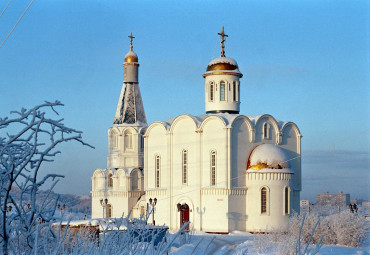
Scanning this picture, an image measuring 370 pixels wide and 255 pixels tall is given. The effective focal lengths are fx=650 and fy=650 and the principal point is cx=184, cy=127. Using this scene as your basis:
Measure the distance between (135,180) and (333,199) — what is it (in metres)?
39.8

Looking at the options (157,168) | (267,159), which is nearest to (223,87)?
Answer: (267,159)

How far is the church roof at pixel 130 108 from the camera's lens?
38.2 metres

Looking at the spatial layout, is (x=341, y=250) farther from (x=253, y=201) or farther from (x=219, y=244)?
(x=253, y=201)

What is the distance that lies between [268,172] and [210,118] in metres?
3.76

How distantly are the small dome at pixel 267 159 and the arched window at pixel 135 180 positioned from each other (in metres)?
8.59

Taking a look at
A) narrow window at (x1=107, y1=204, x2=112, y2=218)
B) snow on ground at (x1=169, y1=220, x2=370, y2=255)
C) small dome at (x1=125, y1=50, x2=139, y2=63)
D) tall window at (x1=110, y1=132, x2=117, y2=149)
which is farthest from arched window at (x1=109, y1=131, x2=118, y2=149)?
snow on ground at (x1=169, y1=220, x2=370, y2=255)

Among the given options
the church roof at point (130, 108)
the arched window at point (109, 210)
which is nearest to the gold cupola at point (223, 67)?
the church roof at point (130, 108)

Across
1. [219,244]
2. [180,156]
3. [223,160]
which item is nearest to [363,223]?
[219,244]

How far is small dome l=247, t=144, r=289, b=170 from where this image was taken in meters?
30.5

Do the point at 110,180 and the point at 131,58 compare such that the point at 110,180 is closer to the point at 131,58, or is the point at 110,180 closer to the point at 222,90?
the point at 131,58

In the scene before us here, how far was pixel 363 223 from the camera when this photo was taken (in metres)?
24.7

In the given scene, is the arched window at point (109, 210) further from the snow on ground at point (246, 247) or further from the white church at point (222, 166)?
the snow on ground at point (246, 247)

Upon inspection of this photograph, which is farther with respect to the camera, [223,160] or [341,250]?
[223,160]

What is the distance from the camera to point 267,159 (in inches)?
1198
